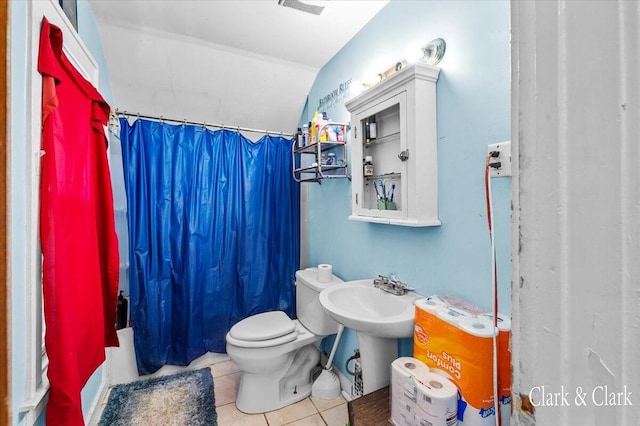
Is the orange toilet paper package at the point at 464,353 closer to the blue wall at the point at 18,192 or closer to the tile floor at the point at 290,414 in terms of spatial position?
the tile floor at the point at 290,414

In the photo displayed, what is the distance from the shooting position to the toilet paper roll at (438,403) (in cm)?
83

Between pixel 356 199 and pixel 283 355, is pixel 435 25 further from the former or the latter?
pixel 283 355

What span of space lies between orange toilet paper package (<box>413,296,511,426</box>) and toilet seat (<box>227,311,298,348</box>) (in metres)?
0.91

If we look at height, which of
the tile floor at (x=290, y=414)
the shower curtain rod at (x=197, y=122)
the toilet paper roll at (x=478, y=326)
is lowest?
the tile floor at (x=290, y=414)

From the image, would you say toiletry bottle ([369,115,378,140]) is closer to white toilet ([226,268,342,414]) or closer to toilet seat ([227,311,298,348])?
white toilet ([226,268,342,414])

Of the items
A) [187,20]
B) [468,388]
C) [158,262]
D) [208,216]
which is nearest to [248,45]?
[187,20]

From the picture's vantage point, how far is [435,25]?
3.94 ft

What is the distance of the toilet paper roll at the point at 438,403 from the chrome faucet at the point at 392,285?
18.8 inches

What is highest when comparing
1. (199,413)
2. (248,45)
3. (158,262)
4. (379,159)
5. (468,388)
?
(248,45)

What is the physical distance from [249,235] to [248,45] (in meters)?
1.41

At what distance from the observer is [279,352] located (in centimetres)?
165

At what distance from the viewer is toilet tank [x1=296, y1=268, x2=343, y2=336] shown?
1.75m

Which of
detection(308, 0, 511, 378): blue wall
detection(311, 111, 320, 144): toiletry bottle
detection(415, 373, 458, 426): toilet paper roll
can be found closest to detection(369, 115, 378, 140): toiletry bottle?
detection(308, 0, 511, 378): blue wall

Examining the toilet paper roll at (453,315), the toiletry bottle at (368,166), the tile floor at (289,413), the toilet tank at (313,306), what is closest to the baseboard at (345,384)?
the tile floor at (289,413)
